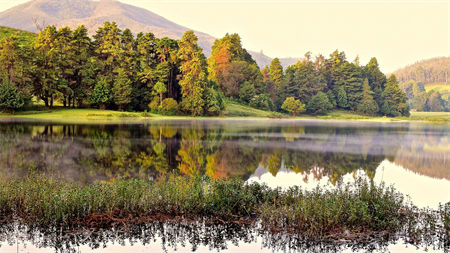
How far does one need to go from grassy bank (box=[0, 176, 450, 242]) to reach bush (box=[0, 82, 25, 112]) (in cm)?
5555

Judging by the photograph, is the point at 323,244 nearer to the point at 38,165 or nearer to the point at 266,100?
the point at 38,165

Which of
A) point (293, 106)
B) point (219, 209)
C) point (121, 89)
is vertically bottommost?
point (219, 209)

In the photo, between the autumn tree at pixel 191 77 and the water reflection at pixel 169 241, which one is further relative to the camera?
the autumn tree at pixel 191 77

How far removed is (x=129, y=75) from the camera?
77625 millimetres

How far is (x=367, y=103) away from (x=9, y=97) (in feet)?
330

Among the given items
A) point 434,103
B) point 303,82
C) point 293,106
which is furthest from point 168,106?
point 434,103

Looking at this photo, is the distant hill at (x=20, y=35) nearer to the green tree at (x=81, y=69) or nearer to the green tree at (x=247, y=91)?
the green tree at (x=81, y=69)

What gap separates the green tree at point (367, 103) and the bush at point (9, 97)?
9714 cm

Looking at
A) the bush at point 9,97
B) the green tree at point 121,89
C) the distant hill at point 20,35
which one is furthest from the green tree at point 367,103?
the bush at point 9,97

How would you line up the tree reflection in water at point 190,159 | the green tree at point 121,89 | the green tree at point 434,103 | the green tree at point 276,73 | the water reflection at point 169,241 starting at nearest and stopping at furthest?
the water reflection at point 169,241
the tree reflection in water at point 190,159
the green tree at point 121,89
the green tree at point 276,73
the green tree at point 434,103

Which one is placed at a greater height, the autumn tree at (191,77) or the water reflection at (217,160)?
the autumn tree at (191,77)

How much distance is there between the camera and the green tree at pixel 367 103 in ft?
380

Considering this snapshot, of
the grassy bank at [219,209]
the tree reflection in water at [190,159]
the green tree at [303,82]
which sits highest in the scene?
the green tree at [303,82]

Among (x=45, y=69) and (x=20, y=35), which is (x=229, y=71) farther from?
(x=20, y=35)
